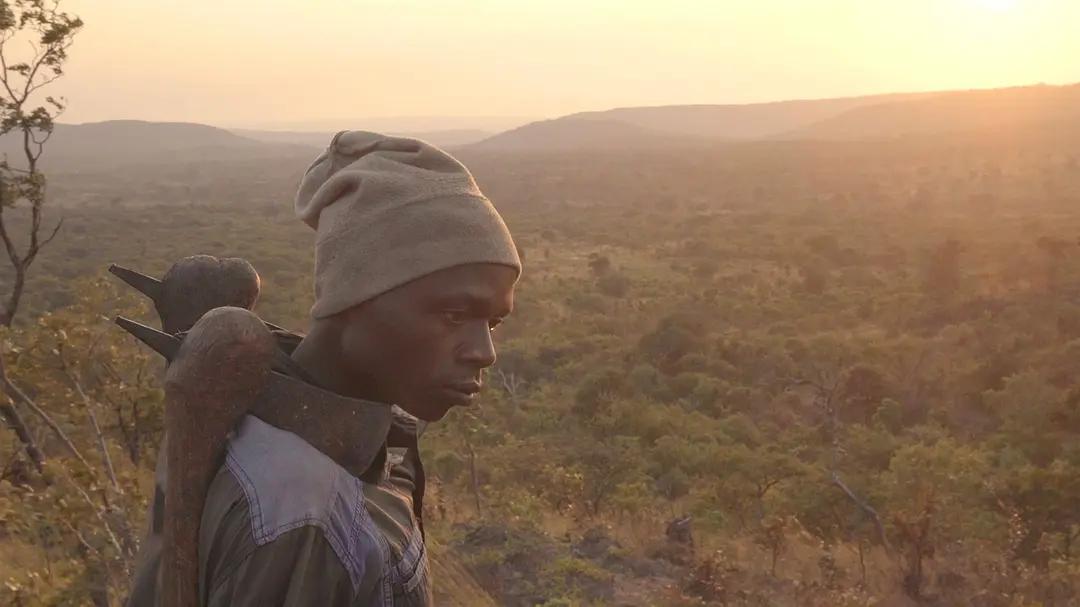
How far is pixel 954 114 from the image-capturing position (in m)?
105

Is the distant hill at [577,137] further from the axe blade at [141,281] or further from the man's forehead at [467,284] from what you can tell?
the man's forehead at [467,284]

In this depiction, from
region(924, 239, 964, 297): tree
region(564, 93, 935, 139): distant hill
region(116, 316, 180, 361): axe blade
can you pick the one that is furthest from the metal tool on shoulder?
region(564, 93, 935, 139): distant hill

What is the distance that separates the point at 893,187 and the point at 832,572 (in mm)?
45395

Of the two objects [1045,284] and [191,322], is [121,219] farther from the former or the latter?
[191,322]

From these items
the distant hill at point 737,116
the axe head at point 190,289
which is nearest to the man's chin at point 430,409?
the axe head at point 190,289

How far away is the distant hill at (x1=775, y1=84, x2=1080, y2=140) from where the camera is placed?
292ft

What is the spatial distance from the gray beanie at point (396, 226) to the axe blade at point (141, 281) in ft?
1.11

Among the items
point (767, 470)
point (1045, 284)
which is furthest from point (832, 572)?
point (1045, 284)

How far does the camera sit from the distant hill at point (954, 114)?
88.9 meters

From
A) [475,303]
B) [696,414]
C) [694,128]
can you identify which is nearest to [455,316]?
[475,303]

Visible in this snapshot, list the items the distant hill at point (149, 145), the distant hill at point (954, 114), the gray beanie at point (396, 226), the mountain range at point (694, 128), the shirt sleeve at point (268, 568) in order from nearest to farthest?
1. the shirt sleeve at point (268, 568)
2. the gray beanie at point (396, 226)
3. the distant hill at point (954, 114)
4. the mountain range at point (694, 128)
5. the distant hill at point (149, 145)

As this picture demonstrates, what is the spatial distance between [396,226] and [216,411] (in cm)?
30

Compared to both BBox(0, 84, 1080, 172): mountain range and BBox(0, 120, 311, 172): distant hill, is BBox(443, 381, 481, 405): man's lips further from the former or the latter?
BBox(0, 120, 311, 172): distant hill

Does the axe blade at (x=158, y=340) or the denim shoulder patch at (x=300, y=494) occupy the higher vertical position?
the axe blade at (x=158, y=340)
